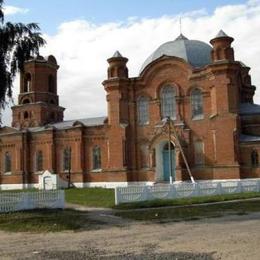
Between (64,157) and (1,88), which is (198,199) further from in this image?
(64,157)

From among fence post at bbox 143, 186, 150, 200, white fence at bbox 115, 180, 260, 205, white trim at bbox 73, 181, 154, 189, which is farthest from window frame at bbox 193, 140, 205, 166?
fence post at bbox 143, 186, 150, 200

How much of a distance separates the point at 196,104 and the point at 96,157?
1004 cm

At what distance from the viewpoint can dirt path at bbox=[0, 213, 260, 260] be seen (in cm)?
1047

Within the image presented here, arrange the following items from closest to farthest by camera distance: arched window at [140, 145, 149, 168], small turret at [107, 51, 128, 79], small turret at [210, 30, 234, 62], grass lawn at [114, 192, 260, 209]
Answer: grass lawn at [114, 192, 260, 209] → small turret at [210, 30, 234, 62] → arched window at [140, 145, 149, 168] → small turret at [107, 51, 128, 79]

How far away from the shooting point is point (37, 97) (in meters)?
49.6

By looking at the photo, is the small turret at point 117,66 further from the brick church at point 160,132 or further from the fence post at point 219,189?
the fence post at point 219,189

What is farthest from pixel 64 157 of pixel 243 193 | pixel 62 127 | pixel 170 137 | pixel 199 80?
pixel 243 193

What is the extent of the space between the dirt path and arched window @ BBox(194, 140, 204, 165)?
21371 mm

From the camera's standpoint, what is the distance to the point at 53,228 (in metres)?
15.3

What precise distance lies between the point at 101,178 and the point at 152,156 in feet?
17.8

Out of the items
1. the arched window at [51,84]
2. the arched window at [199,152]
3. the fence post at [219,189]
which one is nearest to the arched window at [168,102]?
the arched window at [199,152]

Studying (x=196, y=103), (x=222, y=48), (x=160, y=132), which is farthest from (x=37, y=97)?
(x=222, y=48)

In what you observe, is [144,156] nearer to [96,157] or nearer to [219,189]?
[96,157]

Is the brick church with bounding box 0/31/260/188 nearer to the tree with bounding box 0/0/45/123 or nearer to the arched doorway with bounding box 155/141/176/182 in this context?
the arched doorway with bounding box 155/141/176/182
